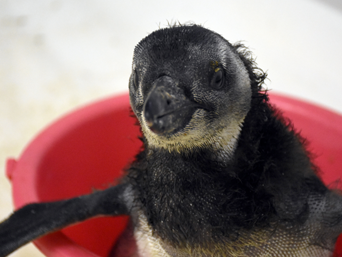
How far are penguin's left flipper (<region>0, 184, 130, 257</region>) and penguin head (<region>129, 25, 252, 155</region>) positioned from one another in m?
0.16

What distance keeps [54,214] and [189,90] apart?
314mm

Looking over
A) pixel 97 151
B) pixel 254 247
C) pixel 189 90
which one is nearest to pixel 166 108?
pixel 189 90

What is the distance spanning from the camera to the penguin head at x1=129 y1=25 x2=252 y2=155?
433 millimetres

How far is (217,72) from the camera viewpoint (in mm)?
479

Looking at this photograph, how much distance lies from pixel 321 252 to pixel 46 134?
56 centimetres

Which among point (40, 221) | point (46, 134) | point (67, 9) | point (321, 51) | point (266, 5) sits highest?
point (266, 5)

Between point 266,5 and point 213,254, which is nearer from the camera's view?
point 213,254

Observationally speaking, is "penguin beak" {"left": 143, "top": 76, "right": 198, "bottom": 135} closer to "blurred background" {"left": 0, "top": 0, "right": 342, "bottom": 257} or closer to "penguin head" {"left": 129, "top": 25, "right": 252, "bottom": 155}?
"penguin head" {"left": 129, "top": 25, "right": 252, "bottom": 155}

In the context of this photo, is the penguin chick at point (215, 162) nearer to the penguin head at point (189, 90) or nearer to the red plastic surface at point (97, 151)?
the penguin head at point (189, 90)

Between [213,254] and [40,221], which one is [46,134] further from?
[213,254]

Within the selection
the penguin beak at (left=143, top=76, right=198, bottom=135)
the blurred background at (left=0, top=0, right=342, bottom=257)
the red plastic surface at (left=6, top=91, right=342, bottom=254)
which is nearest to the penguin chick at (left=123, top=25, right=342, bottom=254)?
the penguin beak at (left=143, top=76, right=198, bottom=135)

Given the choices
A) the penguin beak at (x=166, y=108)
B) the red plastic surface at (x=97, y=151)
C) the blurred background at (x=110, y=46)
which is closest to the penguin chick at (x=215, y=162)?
the penguin beak at (x=166, y=108)

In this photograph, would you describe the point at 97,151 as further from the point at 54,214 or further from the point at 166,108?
the point at 166,108

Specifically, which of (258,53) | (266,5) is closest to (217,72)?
(258,53)
